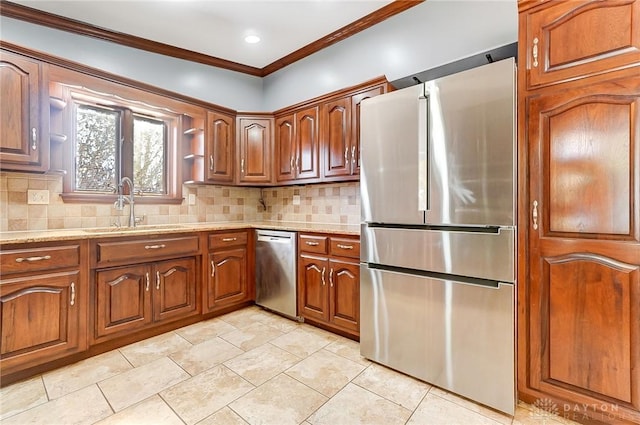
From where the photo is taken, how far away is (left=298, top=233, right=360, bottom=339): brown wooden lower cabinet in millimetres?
2412

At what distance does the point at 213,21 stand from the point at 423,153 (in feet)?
7.41

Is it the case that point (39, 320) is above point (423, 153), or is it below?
below

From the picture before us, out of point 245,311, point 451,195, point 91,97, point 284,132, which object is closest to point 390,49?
point 284,132

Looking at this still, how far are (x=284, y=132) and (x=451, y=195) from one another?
2.14m

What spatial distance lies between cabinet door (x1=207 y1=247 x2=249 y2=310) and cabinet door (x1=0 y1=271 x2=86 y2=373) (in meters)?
1.02

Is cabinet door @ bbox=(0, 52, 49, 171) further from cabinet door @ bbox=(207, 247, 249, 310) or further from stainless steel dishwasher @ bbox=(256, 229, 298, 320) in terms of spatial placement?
stainless steel dishwasher @ bbox=(256, 229, 298, 320)

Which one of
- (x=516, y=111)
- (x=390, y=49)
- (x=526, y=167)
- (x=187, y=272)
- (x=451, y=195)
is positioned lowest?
(x=187, y=272)

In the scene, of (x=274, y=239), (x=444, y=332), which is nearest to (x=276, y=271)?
(x=274, y=239)

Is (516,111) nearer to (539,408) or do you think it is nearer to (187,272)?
(539,408)

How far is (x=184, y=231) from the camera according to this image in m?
2.65

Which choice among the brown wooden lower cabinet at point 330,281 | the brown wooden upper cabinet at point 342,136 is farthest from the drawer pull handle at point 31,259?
the brown wooden upper cabinet at point 342,136

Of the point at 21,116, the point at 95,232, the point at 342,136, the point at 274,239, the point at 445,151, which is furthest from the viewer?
the point at 274,239

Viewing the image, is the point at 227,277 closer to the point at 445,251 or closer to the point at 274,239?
the point at 274,239

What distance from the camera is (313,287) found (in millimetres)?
2693
